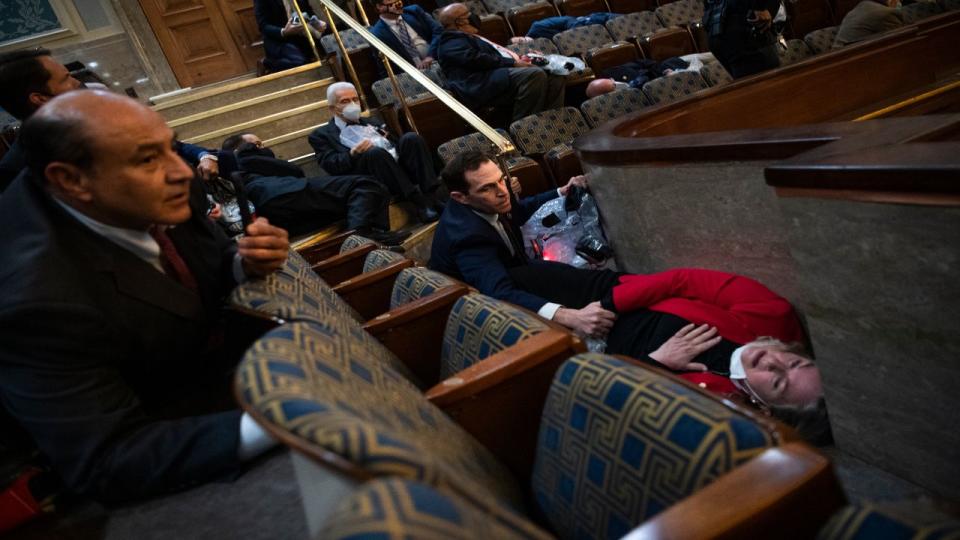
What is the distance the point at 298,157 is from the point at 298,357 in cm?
292

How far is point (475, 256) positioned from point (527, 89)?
74.7 inches

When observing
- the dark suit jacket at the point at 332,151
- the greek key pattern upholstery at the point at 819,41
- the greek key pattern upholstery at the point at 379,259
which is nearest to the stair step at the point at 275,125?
the dark suit jacket at the point at 332,151

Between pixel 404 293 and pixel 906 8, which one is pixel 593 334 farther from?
pixel 906 8

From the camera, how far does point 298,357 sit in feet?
1.74

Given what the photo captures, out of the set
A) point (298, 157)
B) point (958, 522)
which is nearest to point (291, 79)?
point (298, 157)

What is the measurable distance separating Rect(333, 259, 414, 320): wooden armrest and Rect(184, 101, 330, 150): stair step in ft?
7.24

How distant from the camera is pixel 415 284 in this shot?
1201mm

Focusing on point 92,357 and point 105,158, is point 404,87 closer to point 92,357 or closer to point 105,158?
point 105,158

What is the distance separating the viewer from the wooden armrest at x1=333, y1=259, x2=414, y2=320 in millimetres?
1334

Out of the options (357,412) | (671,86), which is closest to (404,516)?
(357,412)

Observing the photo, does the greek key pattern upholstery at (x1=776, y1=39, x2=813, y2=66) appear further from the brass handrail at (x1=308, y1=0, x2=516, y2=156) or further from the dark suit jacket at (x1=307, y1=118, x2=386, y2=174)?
the dark suit jacket at (x1=307, y1=118, x2=386, y2=174)

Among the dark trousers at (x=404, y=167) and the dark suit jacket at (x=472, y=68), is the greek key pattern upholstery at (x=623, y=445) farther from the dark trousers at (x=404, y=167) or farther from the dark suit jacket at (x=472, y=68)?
the dark suit jacket at (x=472, y=68)

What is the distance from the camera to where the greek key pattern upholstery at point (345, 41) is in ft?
12.7

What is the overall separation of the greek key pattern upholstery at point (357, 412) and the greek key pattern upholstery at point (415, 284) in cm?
41
